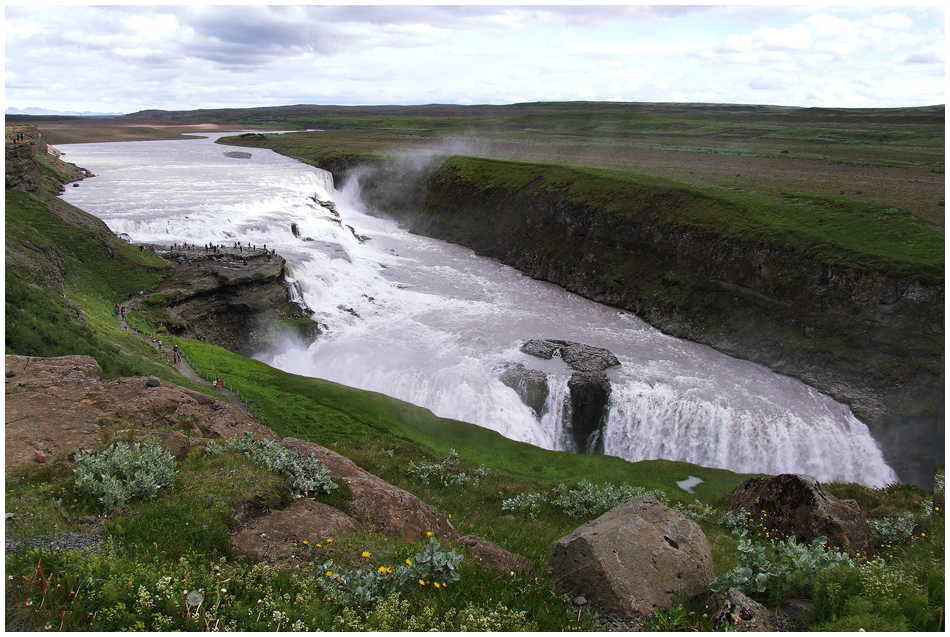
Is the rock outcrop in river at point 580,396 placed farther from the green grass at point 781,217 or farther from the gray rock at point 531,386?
the green grass at point 781,217

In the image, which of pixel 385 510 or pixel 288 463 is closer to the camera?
pixel 385 510

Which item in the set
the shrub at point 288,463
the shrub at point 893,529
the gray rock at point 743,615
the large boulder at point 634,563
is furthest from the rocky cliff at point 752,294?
the shrub at point 288,463

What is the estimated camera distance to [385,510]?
10.4 metres

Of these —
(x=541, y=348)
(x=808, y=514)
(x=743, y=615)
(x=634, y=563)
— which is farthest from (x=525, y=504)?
(x=541, y=348)

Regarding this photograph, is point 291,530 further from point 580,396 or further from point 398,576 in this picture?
point 580,396

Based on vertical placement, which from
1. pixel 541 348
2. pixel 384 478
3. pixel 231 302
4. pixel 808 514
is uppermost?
→ pixel 808 514

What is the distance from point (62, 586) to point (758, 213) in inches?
2306

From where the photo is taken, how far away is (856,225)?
4812 centimetres

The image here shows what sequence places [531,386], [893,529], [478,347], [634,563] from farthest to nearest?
[478,347], [531,386], [893,529], [634,563]

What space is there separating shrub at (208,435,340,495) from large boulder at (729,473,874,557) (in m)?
10.4

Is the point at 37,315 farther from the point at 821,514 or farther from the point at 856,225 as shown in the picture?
the point at 856,225

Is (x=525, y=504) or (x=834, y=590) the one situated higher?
(x=834, y=590)

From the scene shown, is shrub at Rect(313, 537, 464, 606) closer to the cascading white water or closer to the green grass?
the cascading white water

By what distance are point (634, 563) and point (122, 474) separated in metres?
8.45
